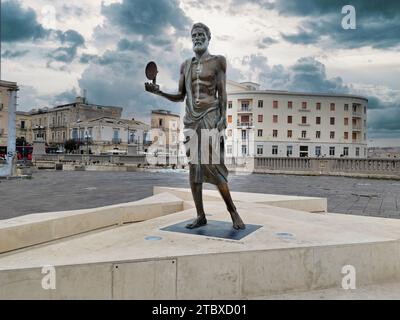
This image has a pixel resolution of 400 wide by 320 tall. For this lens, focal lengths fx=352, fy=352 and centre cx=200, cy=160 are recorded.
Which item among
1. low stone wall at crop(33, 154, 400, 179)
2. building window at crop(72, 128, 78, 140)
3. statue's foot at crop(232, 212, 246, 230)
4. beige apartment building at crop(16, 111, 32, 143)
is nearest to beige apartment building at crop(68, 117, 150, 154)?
building window at crop(72, 128, 78, 140)

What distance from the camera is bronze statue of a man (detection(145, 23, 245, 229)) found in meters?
4.49

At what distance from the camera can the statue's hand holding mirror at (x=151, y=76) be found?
15.0 ft

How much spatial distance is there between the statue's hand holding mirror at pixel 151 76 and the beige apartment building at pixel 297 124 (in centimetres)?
5298

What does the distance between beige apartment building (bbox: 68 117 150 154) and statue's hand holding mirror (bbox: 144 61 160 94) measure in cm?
5561

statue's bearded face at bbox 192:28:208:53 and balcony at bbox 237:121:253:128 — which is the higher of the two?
balcony at bbox 237:121:253:128

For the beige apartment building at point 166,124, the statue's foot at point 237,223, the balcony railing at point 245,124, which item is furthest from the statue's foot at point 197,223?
the beige apartment building at point 166,124

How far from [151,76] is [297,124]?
55939mm

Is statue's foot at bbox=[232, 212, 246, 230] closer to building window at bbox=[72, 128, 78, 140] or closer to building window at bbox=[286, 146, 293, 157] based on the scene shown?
building window at bbox=[286, 146, 293, 157]

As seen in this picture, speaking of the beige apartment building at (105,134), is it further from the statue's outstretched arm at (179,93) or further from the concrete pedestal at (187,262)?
the concrete pedestal at (187,262)

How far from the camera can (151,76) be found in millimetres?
4613

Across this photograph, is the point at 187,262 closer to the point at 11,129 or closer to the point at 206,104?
the point at 206,104

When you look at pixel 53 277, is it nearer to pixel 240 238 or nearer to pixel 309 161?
pixel 240 238

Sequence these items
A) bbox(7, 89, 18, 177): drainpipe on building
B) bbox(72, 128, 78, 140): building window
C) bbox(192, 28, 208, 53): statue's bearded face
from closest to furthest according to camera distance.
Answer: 1. bbox(192, 28, 208, 53): statue's bearded face
2. bbox(7, 89, 18, 177): drainpipe on building
3. bbox(72, 128, 78, 140): building window
